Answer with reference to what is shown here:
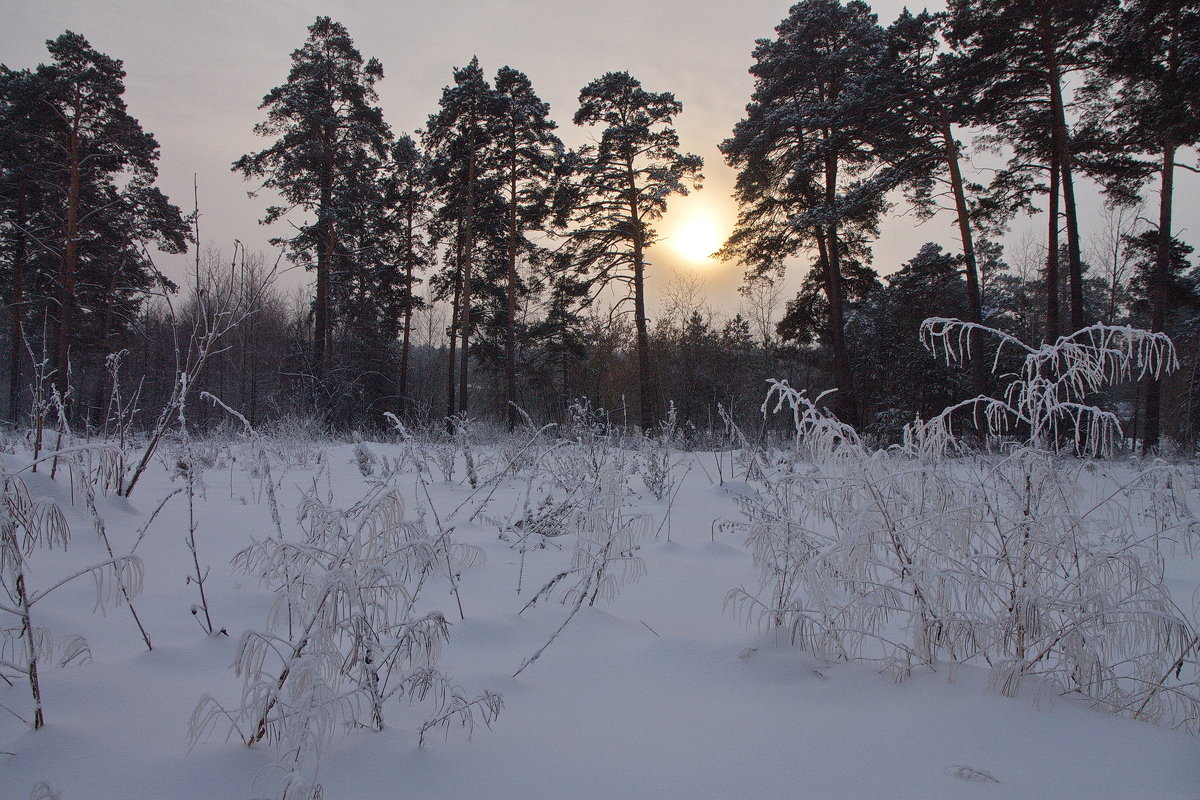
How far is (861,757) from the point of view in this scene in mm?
1453

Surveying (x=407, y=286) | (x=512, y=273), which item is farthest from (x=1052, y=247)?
(x=407, y=286)

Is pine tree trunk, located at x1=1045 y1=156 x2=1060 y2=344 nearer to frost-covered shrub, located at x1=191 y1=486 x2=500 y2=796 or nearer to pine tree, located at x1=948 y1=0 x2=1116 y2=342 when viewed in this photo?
pine tree, located at x1=948 y1=0 x2=1116 y2=342

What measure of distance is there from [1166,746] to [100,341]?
84.3 feet

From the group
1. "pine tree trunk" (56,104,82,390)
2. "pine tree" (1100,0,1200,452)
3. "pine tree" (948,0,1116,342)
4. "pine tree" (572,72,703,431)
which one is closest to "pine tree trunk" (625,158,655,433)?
"pine tree" (572,72,703,431)

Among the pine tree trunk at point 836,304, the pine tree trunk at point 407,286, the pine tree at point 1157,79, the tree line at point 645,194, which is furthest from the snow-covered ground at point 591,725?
the pine tree trunk at point 407,286

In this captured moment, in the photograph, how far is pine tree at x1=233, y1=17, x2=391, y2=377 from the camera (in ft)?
53.3

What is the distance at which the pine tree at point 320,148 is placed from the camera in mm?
16250

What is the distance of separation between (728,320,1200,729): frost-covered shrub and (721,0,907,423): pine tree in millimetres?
11352

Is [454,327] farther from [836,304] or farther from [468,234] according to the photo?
[836,304]

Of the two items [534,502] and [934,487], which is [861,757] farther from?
[534,502]

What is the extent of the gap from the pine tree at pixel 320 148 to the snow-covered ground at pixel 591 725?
1503cm

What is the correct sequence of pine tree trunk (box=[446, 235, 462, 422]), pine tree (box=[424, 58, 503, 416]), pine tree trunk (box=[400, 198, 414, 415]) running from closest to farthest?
pine tree (box=[424, 58, 503, 416]), pine tree trunk (box=[446, 235, 462, 422]), pine tree trunk (box=[400, 198, 414, 415])

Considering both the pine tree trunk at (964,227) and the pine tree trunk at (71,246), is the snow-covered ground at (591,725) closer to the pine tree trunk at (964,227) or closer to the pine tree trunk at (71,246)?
the pine tree trunk at (964,227)

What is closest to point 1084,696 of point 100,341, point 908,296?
point 908,296
